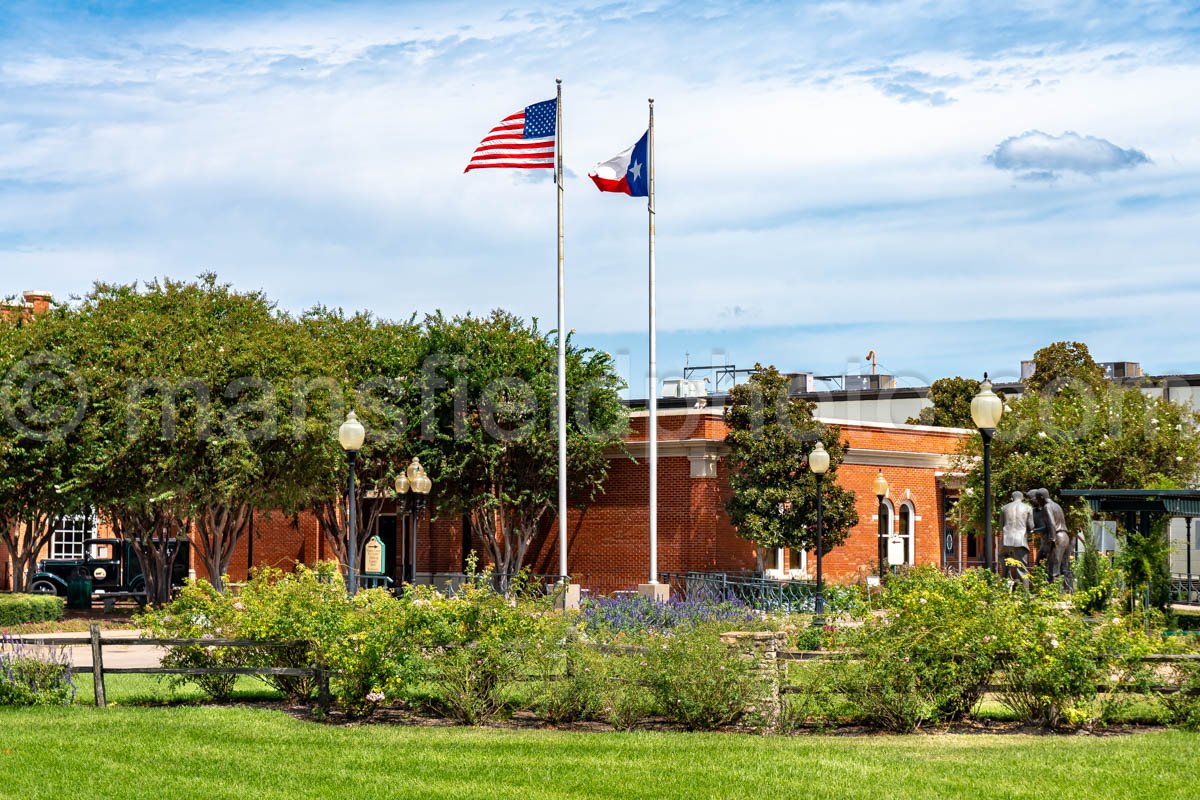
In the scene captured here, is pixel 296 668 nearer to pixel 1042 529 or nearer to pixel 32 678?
pixel 32 678

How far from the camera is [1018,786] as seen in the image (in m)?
11.9

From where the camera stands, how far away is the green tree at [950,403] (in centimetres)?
6438

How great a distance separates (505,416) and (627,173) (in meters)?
8.14

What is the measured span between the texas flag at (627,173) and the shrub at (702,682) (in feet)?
63.2

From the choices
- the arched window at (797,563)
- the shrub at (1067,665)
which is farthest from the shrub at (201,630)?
the arched window at (797,563)

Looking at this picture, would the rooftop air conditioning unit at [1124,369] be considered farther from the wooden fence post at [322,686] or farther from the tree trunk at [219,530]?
the wooden fence post at [322,686]

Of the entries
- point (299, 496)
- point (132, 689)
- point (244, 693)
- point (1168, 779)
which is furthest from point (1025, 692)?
point (299, 496)

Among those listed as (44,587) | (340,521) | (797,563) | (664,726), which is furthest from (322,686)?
(44,587)

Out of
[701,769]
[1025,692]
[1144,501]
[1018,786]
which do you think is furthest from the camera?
[1144,501]

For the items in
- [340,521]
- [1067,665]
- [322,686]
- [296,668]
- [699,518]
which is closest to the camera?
[1067,665]

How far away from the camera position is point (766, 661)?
609 inches

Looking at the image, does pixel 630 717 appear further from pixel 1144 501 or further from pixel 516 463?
pixel 516 463

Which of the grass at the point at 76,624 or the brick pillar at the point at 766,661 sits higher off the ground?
the brick pillar at the point at 766,661

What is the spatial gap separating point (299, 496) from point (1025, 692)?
992 inches
